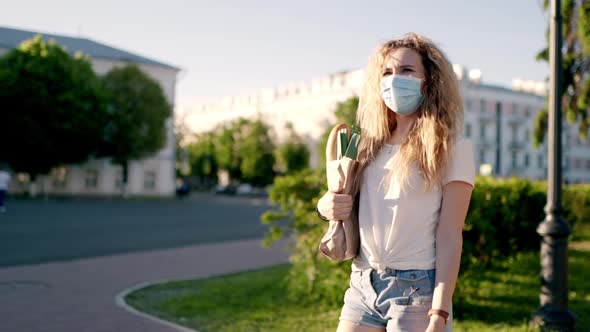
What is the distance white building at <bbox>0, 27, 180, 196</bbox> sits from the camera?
5562cm

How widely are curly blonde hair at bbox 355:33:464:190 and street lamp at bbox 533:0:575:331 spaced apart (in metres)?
4.01

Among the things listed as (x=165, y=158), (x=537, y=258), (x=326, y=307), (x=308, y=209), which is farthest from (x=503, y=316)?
(x=165, y=158)

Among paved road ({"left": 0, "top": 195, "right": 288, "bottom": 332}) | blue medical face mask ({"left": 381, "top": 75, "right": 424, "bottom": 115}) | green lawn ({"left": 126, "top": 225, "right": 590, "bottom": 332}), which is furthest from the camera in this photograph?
paved road ({"left": 0, "top": 195, "right": 288, "bottom": 332})

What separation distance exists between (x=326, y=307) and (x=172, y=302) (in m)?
1.97

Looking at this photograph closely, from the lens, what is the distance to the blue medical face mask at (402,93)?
95.6 inches

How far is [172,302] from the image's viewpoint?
26.0 ft

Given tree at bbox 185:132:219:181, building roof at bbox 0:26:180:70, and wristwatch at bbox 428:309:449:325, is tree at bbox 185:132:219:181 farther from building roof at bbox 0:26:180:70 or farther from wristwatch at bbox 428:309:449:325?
wristwatch at bbox 428:309:449:325

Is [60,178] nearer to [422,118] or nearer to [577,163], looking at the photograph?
[422,118]

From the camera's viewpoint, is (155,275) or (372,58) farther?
(155,275)

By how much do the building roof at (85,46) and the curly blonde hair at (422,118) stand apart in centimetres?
5431

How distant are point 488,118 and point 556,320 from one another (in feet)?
227

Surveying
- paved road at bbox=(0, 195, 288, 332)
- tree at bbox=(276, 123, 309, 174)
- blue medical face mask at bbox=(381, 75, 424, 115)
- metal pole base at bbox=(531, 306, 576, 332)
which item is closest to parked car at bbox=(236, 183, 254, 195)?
tree at bbox=(276, 123, 309, 174)

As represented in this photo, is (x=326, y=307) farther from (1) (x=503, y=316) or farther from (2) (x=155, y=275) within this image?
(2) (x=155, y=275)

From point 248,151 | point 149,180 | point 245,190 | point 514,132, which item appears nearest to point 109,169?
point 149,180
